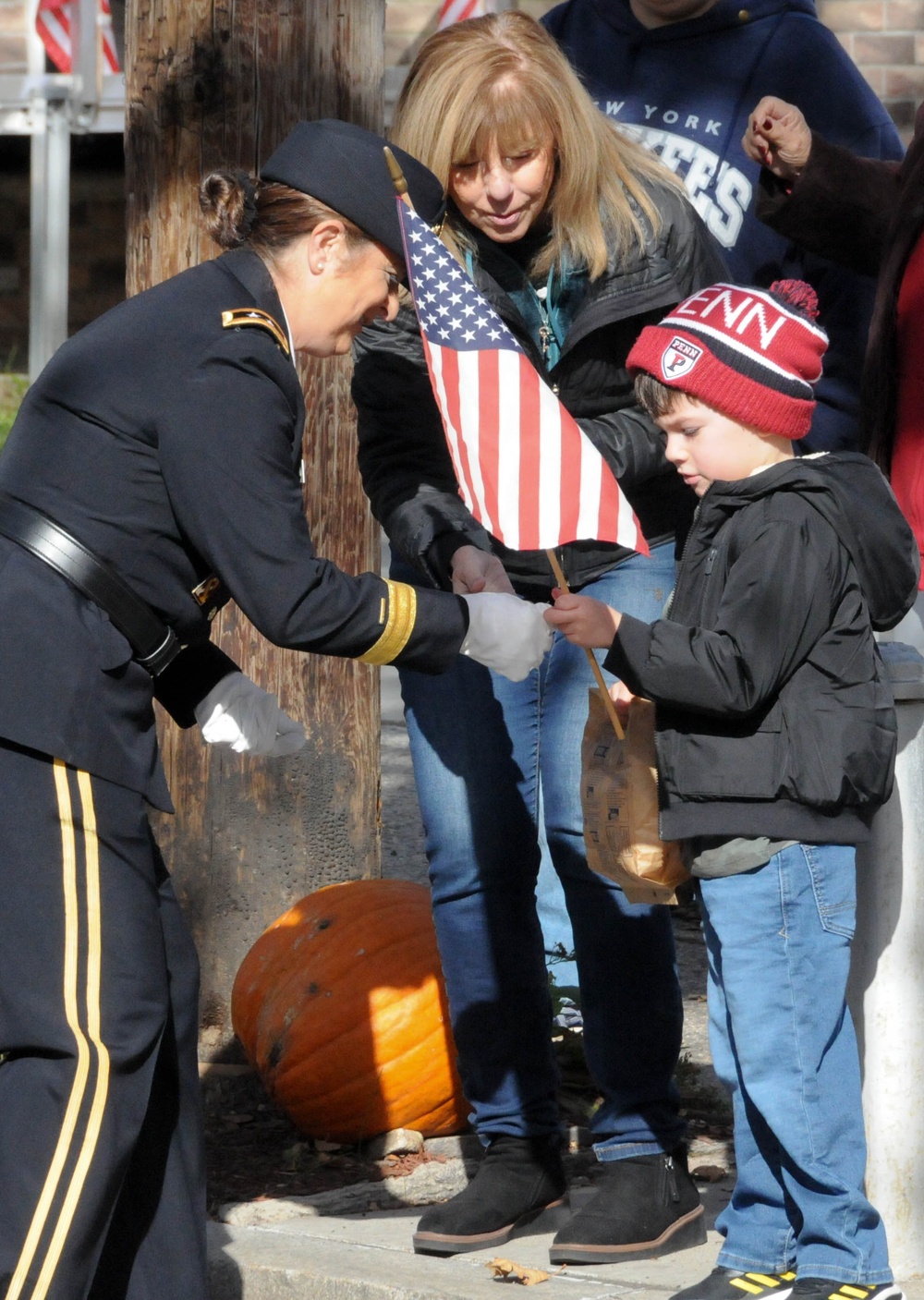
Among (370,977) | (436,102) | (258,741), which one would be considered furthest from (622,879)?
(436,102)

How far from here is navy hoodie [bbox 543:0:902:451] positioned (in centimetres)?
434

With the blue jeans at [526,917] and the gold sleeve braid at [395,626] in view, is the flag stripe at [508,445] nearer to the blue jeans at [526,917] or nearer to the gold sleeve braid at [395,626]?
the gold sleeve braid at [395,626]

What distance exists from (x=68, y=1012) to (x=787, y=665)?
1205 mm

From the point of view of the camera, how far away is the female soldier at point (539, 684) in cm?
339

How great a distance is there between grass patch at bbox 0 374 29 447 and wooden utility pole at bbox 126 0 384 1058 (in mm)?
6442

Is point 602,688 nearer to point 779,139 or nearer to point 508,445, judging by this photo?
point 508,445

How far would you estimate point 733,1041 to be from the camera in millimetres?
2994

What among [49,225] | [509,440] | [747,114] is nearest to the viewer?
[509,440]

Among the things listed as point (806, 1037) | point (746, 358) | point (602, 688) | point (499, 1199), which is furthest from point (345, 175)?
point (499, 1199)

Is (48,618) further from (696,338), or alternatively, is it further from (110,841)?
(696,338)

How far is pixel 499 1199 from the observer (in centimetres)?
343

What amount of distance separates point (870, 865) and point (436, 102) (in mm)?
1596

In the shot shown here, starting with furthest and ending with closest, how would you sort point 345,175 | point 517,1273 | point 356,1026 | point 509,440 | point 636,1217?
point 356,1026 → point 636,1217 → point 517,1273 → point 509,440 → point 345,175

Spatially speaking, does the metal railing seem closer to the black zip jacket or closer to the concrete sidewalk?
the concrete sidewalk
